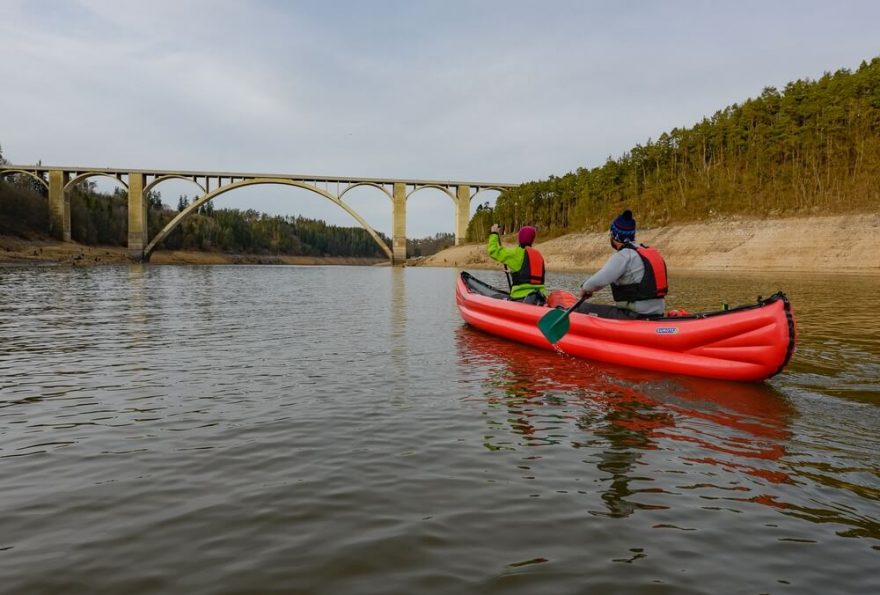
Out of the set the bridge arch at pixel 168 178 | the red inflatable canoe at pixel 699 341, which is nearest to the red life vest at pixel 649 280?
the red inflatable canoe at pixel 699 341

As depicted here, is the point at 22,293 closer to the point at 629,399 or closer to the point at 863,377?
the point at 629,399

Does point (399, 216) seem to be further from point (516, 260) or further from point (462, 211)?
point (516, 260)

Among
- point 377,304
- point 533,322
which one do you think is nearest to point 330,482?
point 533,322

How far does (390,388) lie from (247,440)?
7.90ft

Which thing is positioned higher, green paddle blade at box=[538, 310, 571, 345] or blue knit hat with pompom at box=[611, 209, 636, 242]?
blue knit hat with pompom at box=[611, 209, 636, 242]

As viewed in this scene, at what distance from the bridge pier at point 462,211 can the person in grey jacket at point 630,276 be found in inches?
3213

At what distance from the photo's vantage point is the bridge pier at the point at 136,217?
77.7 m

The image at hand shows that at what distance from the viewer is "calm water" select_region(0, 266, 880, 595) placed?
300 centimetres

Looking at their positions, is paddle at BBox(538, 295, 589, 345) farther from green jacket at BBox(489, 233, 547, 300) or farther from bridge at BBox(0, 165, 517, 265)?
bridge at BBox(0, 165, 517, 265)

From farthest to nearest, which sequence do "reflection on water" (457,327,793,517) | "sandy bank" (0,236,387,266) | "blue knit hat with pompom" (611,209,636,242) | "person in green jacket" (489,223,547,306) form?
1. "sandy bank" (0,236,387,266)
2. "person in green jacket" (489,223,547,306)
3. "blue knit hat with pompom" (611,209,636,242)
4. "reflection on water" (457,327,793,517)

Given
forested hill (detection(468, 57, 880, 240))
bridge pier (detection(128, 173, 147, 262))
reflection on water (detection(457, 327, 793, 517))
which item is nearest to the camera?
reflection on water (detection(457, 327, 793, 517))

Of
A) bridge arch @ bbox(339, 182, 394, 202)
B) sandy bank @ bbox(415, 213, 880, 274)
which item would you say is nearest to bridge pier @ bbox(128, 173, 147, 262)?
bridge arch @ bbox(339, 182, 394, 202)

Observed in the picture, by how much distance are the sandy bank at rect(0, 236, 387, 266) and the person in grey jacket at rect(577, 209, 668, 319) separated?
61.5 metres

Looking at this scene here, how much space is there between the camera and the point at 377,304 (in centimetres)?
2041
